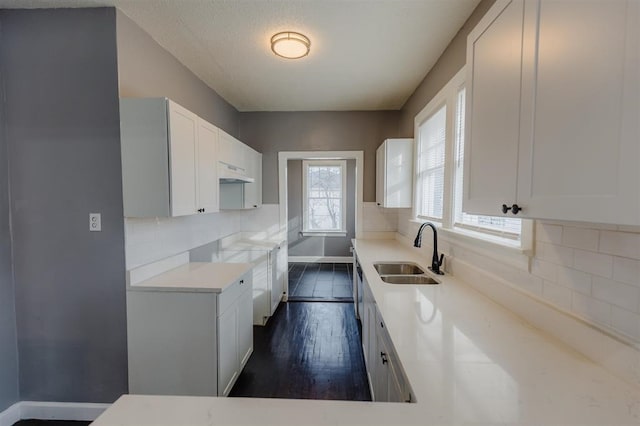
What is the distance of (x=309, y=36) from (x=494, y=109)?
160 centimetres

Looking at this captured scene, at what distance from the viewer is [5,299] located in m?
1.83

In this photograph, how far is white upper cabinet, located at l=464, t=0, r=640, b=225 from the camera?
59 centimetres

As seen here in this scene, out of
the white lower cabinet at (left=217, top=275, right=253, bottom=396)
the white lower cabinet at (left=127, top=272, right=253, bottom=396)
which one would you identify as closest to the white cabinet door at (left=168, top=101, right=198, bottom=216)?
the white lower cabinet at (left=127, top=272, right=253, bottom=396)

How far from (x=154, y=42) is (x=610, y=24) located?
264 centimetres

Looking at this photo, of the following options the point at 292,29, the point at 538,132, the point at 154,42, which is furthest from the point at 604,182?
the point at 154,42

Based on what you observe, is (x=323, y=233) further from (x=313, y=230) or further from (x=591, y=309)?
(x=591, y=309)

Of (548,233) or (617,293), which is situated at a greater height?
(548,233)

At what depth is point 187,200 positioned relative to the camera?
2.04 m

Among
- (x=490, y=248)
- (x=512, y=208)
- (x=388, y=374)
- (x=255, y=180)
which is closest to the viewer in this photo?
(x=512, y=208)

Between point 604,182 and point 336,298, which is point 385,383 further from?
point 336,298

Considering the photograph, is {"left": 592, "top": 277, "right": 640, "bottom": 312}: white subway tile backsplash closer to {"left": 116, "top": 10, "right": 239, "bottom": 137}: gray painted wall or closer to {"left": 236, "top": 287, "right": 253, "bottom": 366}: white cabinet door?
{"left": 236, "top": 287, "right": 253, "bottom": 366}: white cabinet door

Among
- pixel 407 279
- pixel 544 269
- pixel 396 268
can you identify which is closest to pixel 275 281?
pixel 396 268

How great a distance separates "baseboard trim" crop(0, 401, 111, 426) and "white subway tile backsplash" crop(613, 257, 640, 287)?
2.90 metres

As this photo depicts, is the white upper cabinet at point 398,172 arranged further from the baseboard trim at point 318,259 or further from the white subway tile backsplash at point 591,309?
the baseboard trim at point 318,259
